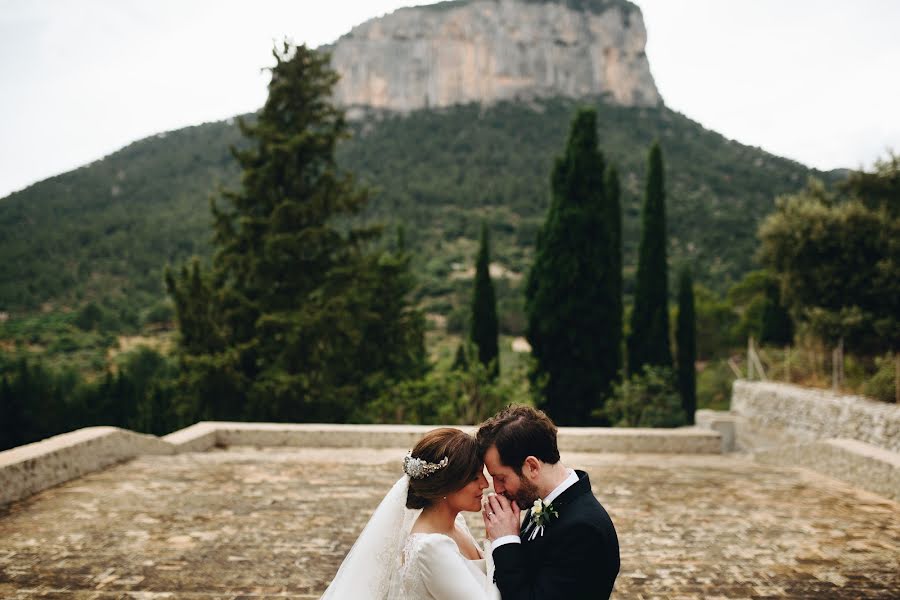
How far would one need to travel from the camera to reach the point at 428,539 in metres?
2.33

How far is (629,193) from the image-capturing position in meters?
52.3

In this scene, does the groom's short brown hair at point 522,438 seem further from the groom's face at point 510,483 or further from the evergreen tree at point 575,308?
the evergreen tree at point 575,308

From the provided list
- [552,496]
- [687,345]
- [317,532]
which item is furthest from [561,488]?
[687,345]

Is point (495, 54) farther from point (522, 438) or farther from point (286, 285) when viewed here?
point (522, 438)

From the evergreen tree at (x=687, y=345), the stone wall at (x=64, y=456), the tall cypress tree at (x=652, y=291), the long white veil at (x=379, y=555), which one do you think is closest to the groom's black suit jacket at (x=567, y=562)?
the long white veil at (x=379, y=555)

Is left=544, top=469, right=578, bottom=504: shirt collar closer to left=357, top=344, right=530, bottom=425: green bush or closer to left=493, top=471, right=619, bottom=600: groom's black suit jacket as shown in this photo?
left=493, top=471, right=619, bottom=600: groom's black suit jacket

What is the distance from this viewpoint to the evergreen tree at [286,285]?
Answer: 1316 cm

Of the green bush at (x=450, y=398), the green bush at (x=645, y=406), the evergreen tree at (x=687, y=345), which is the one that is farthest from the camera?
the evergreen tree at (x=687, y=345)

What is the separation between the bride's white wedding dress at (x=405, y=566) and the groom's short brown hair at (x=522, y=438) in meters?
0.37

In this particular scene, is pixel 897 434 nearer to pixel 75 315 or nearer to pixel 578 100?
pixel 75 315

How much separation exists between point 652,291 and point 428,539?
19.5 meters

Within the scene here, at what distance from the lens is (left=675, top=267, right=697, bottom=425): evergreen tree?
896 inches

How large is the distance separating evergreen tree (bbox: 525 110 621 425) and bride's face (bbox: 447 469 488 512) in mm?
12805

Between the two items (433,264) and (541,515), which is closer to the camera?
(541,515)
